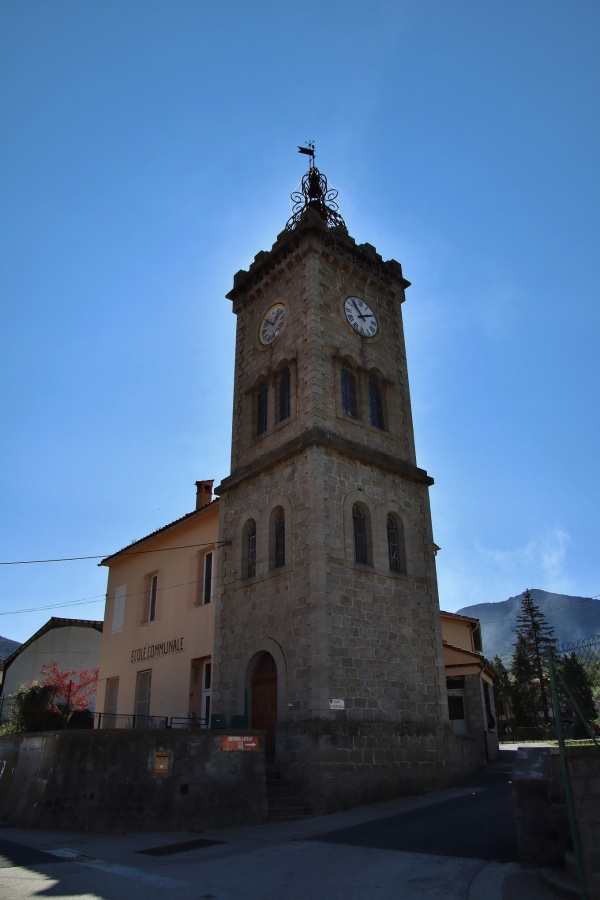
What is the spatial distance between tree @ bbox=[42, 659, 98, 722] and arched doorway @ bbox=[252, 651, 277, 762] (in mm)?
10436

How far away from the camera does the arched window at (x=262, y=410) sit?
1998 cm

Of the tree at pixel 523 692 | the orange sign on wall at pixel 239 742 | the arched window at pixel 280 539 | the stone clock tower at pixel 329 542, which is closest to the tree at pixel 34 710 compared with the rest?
the stone clock tower at pixel 329 542

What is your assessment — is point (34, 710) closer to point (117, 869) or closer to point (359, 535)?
point (359, 535)

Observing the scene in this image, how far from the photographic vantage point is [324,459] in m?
16.7

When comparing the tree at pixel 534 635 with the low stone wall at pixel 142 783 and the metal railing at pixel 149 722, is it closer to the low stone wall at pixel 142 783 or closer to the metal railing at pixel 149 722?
the metal railing at pixel 149 722

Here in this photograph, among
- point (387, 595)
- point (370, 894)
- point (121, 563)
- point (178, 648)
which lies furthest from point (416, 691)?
point (121, 563)

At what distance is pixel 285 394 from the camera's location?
19.5 metres

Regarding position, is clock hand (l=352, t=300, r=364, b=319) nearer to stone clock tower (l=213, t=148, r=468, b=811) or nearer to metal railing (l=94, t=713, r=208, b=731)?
stone clock tower (l=213, t=148, r=468, b=811)

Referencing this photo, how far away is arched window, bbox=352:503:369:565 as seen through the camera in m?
17.0

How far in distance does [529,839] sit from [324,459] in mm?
10180

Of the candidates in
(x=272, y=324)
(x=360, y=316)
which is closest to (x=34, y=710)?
(x=272, y=324)

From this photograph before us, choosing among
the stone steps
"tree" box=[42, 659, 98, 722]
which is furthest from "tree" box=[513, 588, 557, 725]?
the stone steps

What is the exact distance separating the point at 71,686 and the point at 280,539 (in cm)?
1286

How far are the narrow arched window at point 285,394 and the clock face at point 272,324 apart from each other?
1.46m
